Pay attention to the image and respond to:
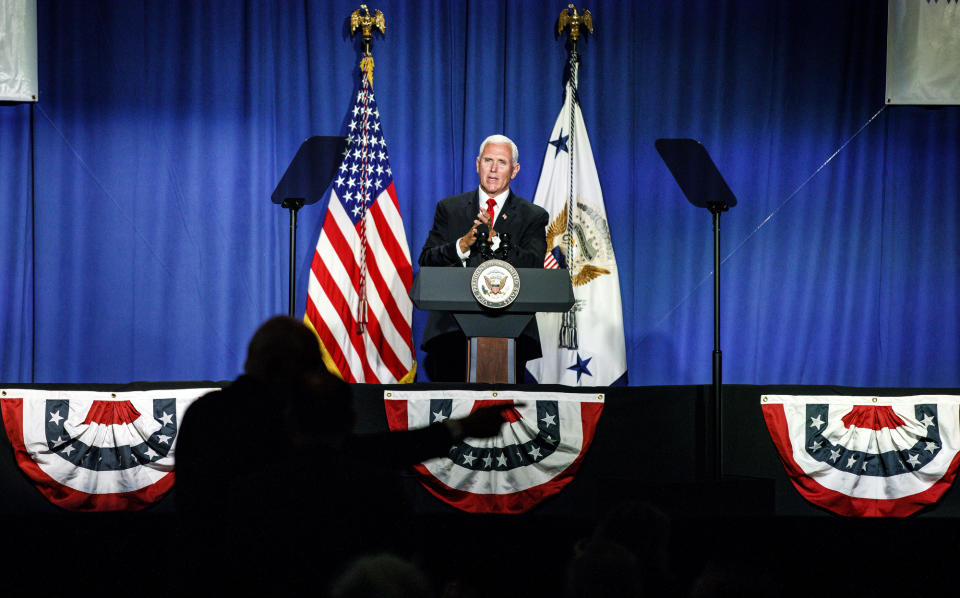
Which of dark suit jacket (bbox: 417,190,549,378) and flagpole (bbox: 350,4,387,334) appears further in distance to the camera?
flagpole (bbox: 350,4,387,334)

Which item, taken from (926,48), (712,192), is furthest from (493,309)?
(926,48)

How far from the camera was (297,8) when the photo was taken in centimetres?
605

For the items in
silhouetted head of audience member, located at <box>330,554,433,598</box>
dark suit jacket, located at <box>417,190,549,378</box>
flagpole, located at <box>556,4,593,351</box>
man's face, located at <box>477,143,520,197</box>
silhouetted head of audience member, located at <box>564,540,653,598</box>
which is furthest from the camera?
flagpole, located at <box>556,4,593,351</box>

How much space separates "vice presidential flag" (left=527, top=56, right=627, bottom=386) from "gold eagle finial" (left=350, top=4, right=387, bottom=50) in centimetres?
123

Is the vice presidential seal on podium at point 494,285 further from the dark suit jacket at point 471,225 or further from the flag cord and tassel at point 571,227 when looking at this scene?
the flag cord and tassel at point 571,227

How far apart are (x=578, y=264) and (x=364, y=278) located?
131 cm

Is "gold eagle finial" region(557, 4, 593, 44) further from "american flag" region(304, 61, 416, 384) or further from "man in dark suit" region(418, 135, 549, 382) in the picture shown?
"american flag" region(304, 61, 416, 384)

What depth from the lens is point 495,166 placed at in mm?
5145

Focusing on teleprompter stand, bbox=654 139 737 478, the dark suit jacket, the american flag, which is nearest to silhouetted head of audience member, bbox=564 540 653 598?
teleprompter stand, bbox=654 139 737 478

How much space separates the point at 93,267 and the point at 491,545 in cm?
450

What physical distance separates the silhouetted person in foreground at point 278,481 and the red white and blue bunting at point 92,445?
2.22 m

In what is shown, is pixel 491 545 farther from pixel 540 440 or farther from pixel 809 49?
pixel 809 49

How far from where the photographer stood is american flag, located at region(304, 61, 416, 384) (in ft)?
18.6

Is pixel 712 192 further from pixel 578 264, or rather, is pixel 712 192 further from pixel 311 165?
pixel 311 165
